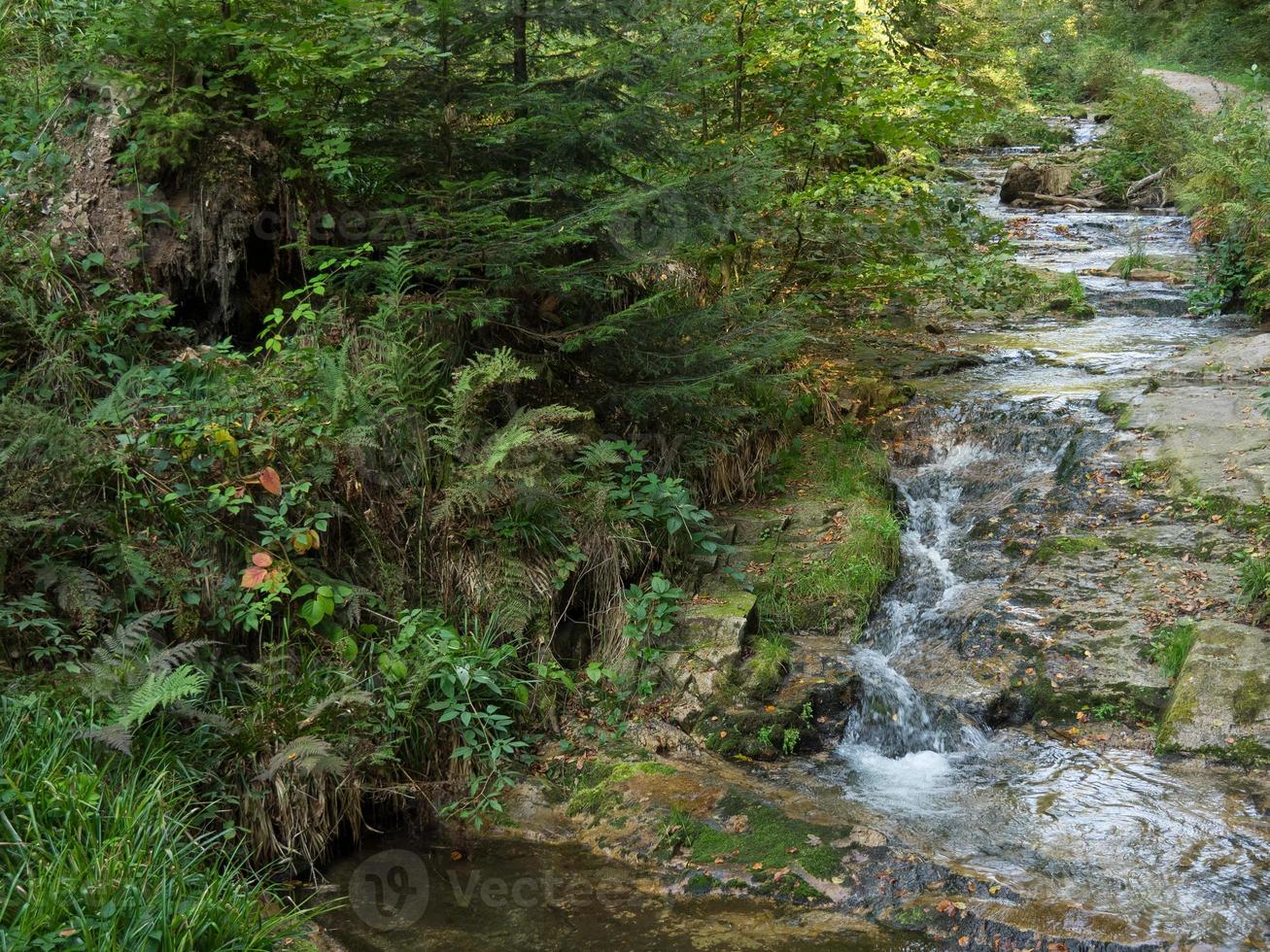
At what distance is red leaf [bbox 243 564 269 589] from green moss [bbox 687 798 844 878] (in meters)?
2.66

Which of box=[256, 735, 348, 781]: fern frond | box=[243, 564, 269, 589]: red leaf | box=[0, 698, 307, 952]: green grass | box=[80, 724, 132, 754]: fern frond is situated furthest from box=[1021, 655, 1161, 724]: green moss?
box=[80, 724, 132, 754]: fern frond

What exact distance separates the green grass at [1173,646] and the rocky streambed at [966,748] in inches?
1.1

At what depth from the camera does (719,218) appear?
263 inches

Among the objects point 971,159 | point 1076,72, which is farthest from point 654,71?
point 1076,72

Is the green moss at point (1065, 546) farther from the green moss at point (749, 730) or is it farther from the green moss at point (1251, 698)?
the green moss at point (749, 730)

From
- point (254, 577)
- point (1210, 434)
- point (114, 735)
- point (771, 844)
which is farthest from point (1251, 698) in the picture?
point (114, 735)

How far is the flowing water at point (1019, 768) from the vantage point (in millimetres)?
4383

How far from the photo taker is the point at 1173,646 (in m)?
6.01

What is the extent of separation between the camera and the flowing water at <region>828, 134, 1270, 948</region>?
4.38 meters

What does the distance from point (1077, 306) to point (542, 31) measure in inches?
354

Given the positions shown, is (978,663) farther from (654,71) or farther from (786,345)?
(654,71)

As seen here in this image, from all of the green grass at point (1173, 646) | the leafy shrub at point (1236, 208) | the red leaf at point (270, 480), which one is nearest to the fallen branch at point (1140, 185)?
the leafy shrub at point (1236, 208)

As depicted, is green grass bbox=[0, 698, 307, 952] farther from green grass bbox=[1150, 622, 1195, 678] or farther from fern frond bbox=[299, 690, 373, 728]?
green grass bbox=[1150, 622, 1195, 678]

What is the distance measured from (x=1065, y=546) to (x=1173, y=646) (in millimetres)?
1378
